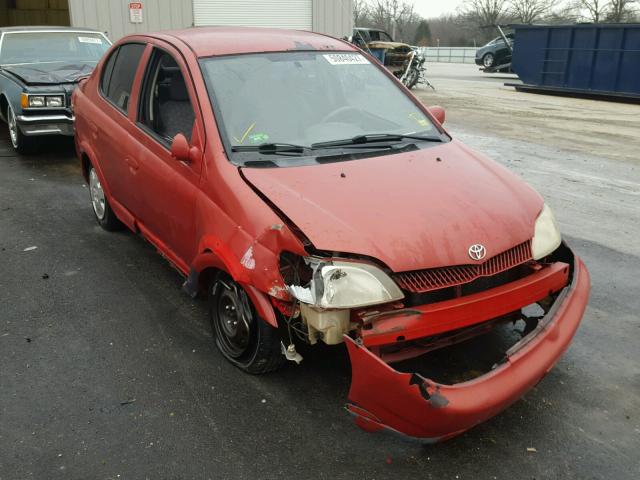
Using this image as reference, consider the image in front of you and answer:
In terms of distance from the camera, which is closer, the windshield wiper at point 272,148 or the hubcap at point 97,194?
the windshield wiper at point 272,148

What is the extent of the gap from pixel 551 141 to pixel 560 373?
26.2ft

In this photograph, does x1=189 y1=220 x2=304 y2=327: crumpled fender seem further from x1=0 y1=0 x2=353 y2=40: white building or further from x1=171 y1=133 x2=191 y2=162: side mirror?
x1=0 y1=0 x2=353 y2=40: white building

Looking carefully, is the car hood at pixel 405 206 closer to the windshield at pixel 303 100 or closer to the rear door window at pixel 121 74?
the windshield at pixel 303 100

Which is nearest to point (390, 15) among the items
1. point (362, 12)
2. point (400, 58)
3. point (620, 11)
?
point (362, 12)

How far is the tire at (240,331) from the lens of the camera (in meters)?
3.10

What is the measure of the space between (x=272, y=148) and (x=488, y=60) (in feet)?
85.8

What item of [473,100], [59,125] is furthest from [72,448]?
[473,100]

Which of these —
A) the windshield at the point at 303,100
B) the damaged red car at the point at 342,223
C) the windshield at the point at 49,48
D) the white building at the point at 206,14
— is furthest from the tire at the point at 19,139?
the white building at the point at 206,14

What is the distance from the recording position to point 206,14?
16.7 m

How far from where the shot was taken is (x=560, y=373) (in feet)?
11.1

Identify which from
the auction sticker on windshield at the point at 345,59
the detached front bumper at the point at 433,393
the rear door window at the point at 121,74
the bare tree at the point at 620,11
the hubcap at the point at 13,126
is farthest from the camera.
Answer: the bare tree at the point at 620,11

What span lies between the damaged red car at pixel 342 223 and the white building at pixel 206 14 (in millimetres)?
12289

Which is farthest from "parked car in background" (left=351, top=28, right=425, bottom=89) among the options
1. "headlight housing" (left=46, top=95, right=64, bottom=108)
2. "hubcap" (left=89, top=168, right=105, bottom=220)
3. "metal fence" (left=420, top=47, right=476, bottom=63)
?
"metal fence" (left=420, top=47, right=476, bottom=63)

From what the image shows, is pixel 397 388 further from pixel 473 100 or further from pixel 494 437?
pixel 473 100
